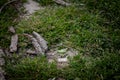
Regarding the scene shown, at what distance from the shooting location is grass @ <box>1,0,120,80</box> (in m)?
4.70

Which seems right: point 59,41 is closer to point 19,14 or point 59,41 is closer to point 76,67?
point 76,67

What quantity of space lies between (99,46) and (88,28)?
83cm

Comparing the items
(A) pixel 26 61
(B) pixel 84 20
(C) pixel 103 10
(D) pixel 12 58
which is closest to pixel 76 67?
(A) pixel 26 61

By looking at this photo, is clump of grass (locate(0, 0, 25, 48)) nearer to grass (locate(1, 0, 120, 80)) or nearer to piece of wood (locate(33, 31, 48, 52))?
grass (locate(1, 0, 120, 80))

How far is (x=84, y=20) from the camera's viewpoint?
630 centimetres

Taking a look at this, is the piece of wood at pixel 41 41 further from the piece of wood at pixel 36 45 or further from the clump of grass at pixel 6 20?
the clump of grass at pixel 6 20

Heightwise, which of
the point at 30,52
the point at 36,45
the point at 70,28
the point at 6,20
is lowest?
the point at 30,52

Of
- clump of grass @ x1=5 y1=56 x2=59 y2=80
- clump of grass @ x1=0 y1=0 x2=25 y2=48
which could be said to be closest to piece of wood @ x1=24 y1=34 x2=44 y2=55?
clump of grass @ x1=5 y1=56 x2=59 y2=80

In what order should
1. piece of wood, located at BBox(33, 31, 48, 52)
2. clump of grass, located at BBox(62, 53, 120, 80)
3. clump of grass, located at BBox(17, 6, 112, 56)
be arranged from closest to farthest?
clump of grass, located at BBox(62, 53, 120, 80) < piece of wood, located at BBox(33, 31, 48, 52) < clump of grass, located at BBox(17, 6, 112, 56)

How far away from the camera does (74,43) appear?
5598mm

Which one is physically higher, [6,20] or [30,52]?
[6,20]

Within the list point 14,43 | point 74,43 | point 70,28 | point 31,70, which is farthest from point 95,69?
point 14,43

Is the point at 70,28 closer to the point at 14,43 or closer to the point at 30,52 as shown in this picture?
the point at 30,52

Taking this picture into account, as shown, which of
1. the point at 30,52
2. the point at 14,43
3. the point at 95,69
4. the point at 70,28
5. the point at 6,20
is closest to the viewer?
the point at 95,69
